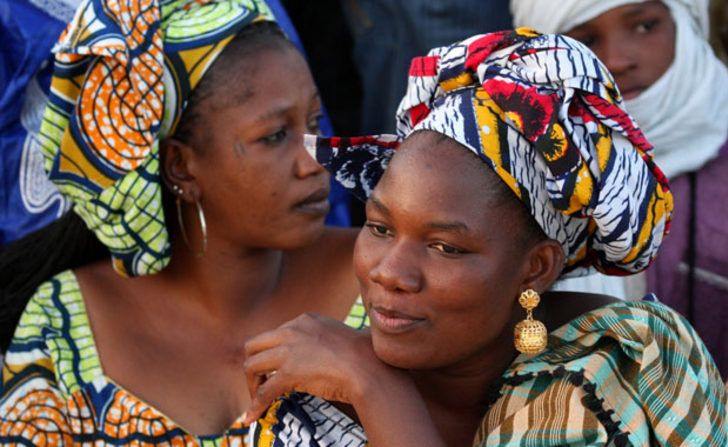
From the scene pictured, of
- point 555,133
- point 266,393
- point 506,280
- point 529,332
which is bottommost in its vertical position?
point 266,393

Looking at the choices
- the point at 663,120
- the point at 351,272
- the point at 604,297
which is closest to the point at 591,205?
the point at 604,297

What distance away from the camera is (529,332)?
7.39 feet

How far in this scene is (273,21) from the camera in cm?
338

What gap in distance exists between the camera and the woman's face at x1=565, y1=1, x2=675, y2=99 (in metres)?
3.73

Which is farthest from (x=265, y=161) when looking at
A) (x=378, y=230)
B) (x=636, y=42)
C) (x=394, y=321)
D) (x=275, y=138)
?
(x=636, y=42)

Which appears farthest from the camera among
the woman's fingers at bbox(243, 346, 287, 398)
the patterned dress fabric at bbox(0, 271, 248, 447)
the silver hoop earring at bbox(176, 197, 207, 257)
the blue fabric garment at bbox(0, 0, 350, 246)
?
the blue fabric garment at bbox(0, 0, 350, 246)

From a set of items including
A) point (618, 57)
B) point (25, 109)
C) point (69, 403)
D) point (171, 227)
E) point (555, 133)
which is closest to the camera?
point (555, 133)

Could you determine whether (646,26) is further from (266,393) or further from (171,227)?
(266,393)

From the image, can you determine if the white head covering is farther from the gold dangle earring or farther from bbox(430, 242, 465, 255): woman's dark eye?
bbox(430, 242, 465, 255): woman's dark eye

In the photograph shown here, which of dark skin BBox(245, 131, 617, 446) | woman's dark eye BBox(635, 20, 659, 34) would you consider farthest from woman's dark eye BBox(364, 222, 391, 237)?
woman's dark eye BBox(635, 20, 659, 34)

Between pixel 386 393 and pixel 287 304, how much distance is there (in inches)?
44.8

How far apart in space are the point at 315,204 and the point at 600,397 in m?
1.28

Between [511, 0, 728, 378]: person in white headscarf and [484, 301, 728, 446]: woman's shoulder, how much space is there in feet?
3.72

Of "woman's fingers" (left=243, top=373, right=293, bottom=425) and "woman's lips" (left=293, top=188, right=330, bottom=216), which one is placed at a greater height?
"woman's fingers" (left=243, top=373, right=293, bottom=425)
